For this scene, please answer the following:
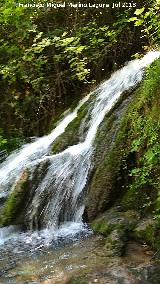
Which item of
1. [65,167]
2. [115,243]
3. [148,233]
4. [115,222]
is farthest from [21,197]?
[148,233]

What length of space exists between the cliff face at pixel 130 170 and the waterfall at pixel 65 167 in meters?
0.28

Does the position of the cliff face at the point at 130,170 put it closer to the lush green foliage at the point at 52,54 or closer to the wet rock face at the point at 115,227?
the wet rock face at the point at 115,227

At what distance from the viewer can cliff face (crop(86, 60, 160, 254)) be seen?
5238mm

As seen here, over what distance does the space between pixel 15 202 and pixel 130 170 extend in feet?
6.03

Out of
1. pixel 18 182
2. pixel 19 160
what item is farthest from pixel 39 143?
pixel 18 182

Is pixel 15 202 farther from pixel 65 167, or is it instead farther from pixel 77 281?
pixel 77 281

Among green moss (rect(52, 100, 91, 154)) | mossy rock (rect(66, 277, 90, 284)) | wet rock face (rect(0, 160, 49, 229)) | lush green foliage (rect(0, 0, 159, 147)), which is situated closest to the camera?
mossy rock (rect(66, 277, 90, 284))

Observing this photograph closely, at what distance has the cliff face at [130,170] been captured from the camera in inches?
206

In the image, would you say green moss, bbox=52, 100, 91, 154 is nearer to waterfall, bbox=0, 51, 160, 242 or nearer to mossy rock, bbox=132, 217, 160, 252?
waterfall, bbox=0, 51, 160, 242

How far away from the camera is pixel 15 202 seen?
6.57 metres

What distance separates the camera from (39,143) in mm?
8453

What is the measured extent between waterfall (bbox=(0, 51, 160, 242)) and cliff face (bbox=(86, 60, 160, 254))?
28 centimetres

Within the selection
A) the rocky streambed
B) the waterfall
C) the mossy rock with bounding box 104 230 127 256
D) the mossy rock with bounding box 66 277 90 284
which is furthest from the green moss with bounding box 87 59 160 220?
the mossy rock with bounding box 66 277 90 284

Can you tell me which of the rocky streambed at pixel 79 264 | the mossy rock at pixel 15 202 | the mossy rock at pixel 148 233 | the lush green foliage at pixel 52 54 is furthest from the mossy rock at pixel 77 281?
the lush green foliage at pixel 52 54
